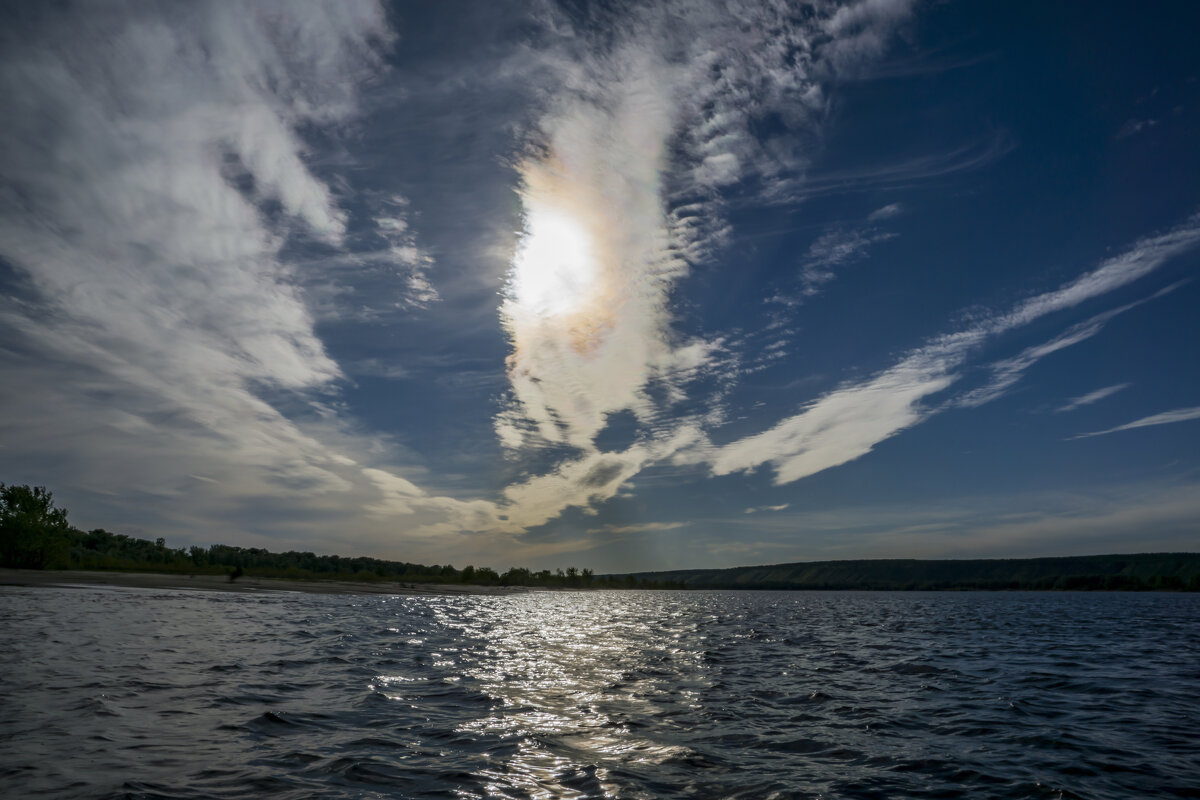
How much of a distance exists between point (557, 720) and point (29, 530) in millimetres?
92727

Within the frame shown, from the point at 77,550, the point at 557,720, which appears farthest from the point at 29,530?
the point at 557,720

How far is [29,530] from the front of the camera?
75188 mm

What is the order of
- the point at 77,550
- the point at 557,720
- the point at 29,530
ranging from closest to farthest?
the point at 557,720 → the point at 29,530 → the point at 77,550

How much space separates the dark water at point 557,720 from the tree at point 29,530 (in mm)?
61209

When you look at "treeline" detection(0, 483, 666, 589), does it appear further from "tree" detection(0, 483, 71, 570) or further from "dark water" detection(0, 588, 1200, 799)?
"dark water" detection(0, 588, 1200, 799)

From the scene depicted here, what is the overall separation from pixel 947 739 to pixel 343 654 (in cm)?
2344

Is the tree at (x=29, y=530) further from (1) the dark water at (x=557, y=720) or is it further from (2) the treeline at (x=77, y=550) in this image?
(1) the dark water at (x=557, y=720)

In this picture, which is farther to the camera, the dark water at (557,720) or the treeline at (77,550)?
the treeline at (77,550)

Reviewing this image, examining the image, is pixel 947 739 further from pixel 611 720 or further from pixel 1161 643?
pixel 1161 643

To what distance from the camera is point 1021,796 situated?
35.6ft

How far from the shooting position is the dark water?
415 inches

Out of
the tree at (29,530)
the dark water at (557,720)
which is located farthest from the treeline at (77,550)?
the dark water at (557,720)

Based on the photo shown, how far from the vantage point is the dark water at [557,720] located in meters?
10.5

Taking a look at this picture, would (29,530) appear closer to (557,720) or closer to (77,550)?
(77,550)
